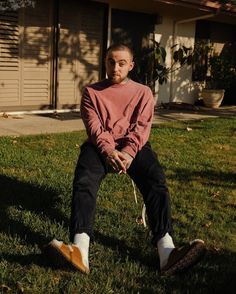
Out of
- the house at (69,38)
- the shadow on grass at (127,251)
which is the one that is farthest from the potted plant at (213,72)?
the shadow on grass at (127,251)

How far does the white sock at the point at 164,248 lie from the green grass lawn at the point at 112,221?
10 centimetres

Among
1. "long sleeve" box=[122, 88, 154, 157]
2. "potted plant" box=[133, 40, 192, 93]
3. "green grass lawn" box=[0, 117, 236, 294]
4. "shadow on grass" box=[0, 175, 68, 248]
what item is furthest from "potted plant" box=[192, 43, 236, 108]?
"long sleeve" box=[122, 88, 154, 157]

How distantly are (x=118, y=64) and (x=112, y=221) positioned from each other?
1.22 m

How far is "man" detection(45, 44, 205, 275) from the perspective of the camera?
3055 mm

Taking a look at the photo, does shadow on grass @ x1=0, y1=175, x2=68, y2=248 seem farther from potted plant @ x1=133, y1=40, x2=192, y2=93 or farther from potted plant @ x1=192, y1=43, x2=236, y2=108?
potted plant @ x1=192, y1=43, x2=236, y2=108

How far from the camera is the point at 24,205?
165 inches

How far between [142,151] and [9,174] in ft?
6.17

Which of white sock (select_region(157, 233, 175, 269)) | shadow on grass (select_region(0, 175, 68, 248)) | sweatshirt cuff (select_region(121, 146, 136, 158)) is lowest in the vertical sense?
shadow on grass (select_region(0, 175, 68, 248))

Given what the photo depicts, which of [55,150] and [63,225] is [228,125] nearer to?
[55,150]

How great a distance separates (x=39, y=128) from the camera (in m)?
8.09

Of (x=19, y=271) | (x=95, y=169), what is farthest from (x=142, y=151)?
(x=19, y=271)

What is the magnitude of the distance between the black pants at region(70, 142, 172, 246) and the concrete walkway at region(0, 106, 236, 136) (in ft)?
13.5

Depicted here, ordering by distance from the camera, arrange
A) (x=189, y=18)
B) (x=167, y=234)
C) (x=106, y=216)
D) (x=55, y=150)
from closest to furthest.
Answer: (x=167, y=234) < (x=106, y=216) < (x=55, y=150) < (x=189, y=18)

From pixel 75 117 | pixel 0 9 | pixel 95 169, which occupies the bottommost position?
pixel 75 117
